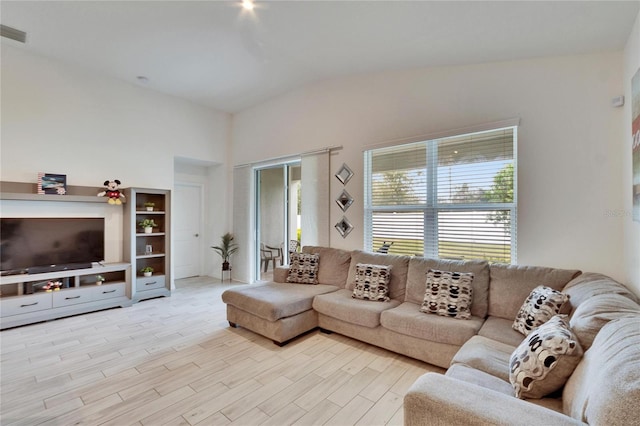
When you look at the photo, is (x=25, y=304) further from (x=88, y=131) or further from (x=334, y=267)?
(x=334, y=267)

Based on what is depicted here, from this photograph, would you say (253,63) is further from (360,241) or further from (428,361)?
(428,361)

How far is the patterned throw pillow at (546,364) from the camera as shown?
1380 mm

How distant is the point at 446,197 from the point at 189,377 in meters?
3.19

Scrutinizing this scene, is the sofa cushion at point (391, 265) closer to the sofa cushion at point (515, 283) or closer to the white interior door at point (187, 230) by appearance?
the sofa cushion at point (515, 283)

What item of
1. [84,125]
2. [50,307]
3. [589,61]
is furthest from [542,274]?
[84,125]

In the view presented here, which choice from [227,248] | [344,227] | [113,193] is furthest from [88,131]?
[344,227]

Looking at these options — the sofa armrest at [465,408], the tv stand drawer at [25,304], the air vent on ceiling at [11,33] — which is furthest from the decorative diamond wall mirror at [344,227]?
the air vent on ceiling at [11,33]

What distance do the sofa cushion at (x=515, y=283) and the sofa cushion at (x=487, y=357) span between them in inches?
24.8

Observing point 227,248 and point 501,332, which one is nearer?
point 501,332

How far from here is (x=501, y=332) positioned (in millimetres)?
2262

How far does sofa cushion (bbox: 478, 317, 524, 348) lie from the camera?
213cm

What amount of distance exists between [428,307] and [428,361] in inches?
18.0

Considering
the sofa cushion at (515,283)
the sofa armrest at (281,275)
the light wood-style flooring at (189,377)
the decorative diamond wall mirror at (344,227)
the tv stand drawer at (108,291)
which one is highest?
the decorative diamond wall mirror at (344,227)

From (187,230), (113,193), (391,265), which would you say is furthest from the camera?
(187,230)
